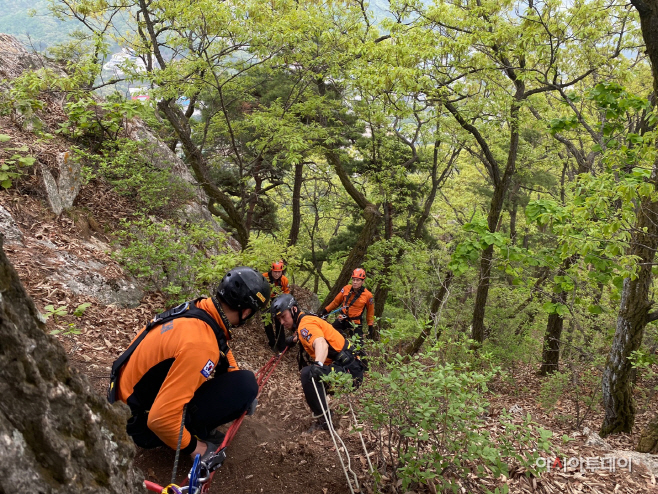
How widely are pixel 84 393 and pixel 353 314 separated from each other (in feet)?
26.3

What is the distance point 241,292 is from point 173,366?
76 cm

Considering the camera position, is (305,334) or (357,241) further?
(357,241)

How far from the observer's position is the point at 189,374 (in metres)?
2.71

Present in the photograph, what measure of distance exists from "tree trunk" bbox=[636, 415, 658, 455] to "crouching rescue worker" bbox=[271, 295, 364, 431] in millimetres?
3758

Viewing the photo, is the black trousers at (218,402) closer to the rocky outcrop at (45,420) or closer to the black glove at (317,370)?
the black glove at (317,370)

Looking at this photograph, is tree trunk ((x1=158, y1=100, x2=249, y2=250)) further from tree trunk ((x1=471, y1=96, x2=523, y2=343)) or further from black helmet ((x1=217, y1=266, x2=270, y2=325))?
tree trunk ((x1=471, y1=96, x2=523, y2=343))

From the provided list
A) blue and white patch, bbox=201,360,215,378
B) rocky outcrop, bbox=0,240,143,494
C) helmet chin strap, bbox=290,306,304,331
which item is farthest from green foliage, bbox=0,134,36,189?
rocky outcrop, bbox=0,240,143,494

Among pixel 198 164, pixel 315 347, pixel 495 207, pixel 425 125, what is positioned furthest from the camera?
pixel 425 125

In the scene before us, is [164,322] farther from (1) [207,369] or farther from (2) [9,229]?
(2) [9,229]

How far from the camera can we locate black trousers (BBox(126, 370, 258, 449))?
3.24m

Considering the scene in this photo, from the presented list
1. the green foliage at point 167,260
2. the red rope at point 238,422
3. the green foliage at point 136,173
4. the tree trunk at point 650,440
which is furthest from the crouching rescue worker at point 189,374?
the green foliage at point 136,173

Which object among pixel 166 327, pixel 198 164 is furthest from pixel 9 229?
pixel 198 164

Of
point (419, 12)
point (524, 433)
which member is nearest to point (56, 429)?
point (524, 433)

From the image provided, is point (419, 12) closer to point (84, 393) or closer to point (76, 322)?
point (76, 322)
